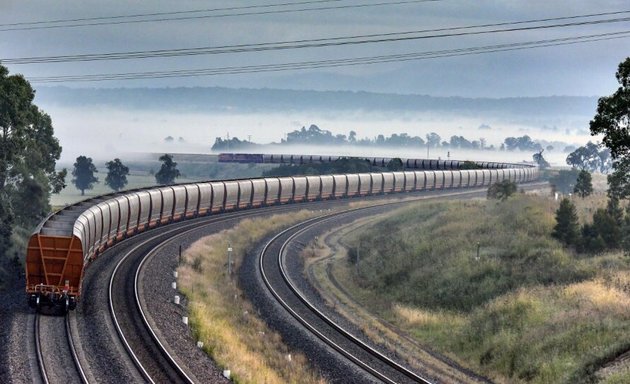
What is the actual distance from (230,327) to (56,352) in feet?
30.7

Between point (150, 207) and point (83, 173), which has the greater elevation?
point (83, 173)

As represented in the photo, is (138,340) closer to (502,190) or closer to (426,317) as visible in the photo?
(426,317)

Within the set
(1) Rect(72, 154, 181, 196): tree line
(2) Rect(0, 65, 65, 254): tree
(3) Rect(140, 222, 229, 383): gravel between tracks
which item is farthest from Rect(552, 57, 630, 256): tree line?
(1) Rect(72, 154, 181, 196): tree line

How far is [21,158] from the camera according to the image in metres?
85.0

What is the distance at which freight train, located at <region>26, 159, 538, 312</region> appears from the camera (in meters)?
35.1

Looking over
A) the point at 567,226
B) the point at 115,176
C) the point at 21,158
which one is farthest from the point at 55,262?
the point at 115,176

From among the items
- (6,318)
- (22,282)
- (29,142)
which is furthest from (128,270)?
(29,142)

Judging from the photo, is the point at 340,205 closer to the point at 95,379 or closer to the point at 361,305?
the point at 361,305

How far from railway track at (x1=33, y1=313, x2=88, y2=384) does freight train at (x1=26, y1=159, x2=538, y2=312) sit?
163 cm

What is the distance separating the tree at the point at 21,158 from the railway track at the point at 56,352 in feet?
118

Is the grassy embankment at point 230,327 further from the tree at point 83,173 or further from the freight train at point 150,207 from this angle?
the tree at point 83,173

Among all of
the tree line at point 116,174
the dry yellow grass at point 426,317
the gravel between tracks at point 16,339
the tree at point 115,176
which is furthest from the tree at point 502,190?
the tree at point 115,176

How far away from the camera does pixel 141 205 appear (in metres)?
59.4

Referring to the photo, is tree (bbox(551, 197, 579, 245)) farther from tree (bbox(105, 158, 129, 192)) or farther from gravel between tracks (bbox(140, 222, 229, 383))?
tree (bbox(105, 158, 129, 192))
